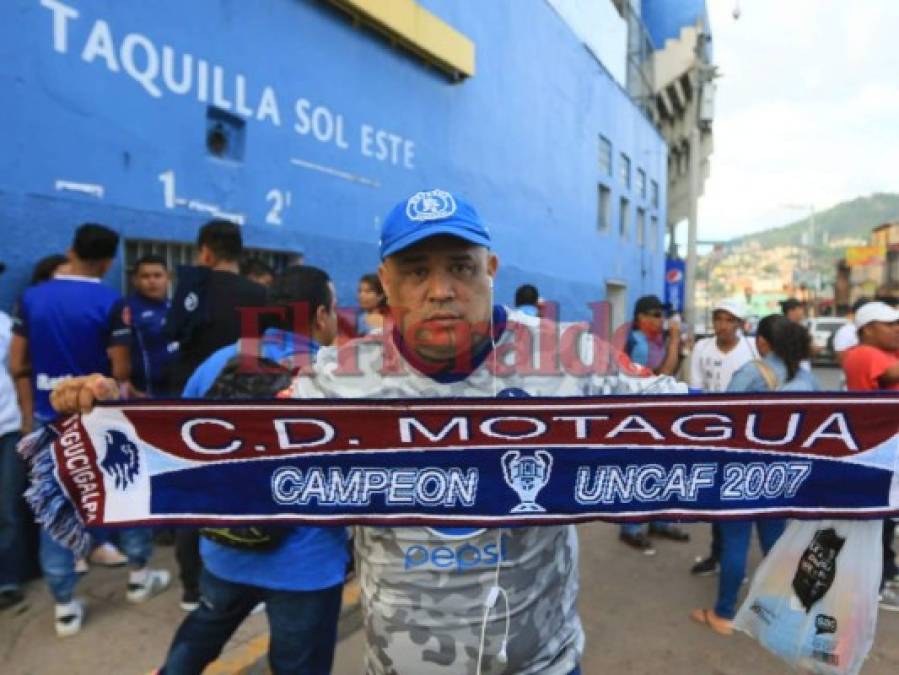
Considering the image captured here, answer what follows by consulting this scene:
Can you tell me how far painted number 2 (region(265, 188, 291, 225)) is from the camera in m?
5.96

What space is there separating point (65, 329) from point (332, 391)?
7.69 ft

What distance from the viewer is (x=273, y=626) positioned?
2.22m

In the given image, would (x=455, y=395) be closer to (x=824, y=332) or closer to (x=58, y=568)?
(x=58, y=568)

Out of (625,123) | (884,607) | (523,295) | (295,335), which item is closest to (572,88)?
(625,123)

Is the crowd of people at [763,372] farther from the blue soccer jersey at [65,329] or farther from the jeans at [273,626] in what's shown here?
the blue soccer jersey at [65,329]

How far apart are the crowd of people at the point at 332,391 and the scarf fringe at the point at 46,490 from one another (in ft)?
0.34

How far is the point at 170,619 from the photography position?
3525mm

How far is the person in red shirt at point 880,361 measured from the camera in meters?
3.98

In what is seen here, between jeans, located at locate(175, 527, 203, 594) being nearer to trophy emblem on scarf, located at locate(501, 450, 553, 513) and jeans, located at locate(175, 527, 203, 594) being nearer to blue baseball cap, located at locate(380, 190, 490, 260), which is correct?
trophy emblem on scarf, located at locate(501, 450, 553, 513)

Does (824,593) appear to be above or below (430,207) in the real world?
below

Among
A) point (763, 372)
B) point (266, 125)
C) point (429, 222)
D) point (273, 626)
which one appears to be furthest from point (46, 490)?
point (266, 125)

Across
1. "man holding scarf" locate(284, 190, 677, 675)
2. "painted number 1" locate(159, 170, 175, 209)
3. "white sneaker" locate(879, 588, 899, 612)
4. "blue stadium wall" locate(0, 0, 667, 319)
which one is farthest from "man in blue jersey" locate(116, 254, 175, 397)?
"white sneaker" locate(879, 588, 899, 612)

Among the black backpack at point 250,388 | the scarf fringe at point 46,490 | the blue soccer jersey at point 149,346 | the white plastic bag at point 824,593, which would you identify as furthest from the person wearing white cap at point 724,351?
the scarf fringe at point 46,490

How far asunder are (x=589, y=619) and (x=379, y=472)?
254cm
